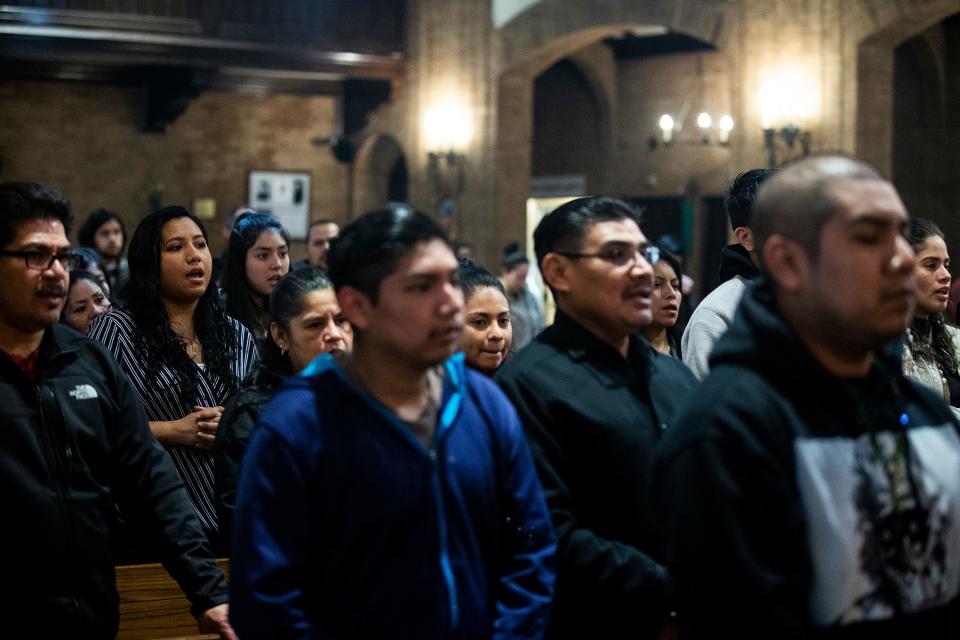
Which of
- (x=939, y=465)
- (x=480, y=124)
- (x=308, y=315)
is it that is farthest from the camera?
(x=480, y=124)

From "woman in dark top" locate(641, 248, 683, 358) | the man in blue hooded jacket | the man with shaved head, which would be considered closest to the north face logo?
the man in blue hooded jacket

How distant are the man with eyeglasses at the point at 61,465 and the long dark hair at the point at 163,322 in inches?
39.3

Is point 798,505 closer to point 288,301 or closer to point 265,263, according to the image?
point 288,301

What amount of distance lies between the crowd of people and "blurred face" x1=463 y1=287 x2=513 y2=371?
0.78m

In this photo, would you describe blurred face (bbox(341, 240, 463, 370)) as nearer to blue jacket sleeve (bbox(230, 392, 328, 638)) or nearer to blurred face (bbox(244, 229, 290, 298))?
blue jacket sleeve (bbox(230, 392, 328, 638))

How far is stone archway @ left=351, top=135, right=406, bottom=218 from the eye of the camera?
544 inches

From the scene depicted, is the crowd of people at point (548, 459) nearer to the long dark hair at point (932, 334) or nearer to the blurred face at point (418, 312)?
the blurred face at point (418, 312)

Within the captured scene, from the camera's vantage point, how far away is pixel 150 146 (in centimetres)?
1286

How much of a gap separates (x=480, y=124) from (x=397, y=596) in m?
10.2

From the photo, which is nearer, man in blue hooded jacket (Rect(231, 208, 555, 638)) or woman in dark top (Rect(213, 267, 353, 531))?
man in blue hooded jacket (Rect(231, 208, 555, 638))

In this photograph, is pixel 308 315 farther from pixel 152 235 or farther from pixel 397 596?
pixel 397 596

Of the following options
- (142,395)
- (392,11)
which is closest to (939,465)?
(142,395)

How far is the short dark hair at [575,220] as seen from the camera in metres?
2.60

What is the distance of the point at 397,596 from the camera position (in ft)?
6.61
